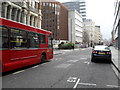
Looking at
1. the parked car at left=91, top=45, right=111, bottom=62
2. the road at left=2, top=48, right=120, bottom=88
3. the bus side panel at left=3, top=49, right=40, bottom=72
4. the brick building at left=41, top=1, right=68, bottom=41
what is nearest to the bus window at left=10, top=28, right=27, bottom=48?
the bus side panel at left=3, top=49, right=40, bottom=72

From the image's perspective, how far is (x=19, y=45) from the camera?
29.7 ft

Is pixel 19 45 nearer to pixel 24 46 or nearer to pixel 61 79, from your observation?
pixel 24 46

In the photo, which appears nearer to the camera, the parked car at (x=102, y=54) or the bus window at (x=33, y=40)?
the bus window at (x=33, y=40)

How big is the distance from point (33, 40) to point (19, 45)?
71.4 inches

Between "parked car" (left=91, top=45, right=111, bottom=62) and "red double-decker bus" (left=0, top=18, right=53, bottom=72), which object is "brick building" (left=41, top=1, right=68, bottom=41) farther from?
"red double-decker bus" (left=0, top=18, right=53, bottom=72)

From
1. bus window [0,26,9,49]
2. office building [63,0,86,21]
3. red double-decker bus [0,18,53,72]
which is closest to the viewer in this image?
bus window [0,26,9,49]

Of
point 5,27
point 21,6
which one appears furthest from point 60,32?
point 5,27

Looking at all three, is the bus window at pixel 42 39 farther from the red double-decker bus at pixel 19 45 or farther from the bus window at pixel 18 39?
the bus window at pixel 18 39

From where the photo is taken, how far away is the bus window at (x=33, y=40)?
403 inches

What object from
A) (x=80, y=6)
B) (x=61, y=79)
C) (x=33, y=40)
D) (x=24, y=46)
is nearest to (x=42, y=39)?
(x=33, y=40)

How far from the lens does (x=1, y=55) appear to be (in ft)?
24.8

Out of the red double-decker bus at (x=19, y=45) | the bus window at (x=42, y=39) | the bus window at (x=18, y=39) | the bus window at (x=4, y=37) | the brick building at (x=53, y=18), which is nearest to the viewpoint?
the bus window at (x=4, y=37)

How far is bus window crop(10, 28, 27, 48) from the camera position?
8.49m

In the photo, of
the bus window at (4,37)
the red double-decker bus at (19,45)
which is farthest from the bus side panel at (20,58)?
the bus window at (4,37)
